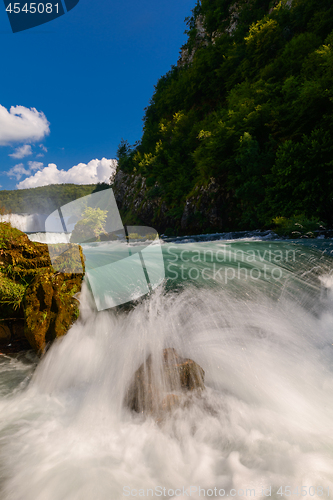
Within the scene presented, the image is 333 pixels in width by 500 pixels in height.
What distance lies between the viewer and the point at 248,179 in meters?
14.9

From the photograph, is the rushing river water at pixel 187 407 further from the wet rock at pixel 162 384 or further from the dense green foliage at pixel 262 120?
the dense green foliage at pixel 262 120

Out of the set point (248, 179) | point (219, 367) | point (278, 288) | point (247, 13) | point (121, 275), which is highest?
point (247, 13)

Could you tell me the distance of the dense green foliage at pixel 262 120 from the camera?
36.5 ft

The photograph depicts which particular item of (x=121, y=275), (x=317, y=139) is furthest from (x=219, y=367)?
(x=317, y=139)

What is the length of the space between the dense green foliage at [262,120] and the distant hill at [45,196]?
3980 centimetres

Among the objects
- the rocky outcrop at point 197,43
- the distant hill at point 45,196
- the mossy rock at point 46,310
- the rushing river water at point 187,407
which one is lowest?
the rushing river water at point 187,407

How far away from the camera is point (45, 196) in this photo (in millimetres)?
67375

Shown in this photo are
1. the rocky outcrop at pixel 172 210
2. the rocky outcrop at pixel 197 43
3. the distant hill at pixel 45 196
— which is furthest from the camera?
the distant hill at pixel 45 196

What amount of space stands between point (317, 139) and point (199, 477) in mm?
14278

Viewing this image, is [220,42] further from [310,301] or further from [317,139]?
[310,301]

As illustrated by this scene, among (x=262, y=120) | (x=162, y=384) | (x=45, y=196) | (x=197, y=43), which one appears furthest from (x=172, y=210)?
(x=45, y=196)

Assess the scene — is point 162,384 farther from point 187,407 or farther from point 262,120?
point 262,120

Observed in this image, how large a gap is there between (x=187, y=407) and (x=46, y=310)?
2665 millimetres

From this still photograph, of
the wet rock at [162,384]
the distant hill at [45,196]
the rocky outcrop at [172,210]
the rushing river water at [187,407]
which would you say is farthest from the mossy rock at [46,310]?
the distant hill at [45,196]
